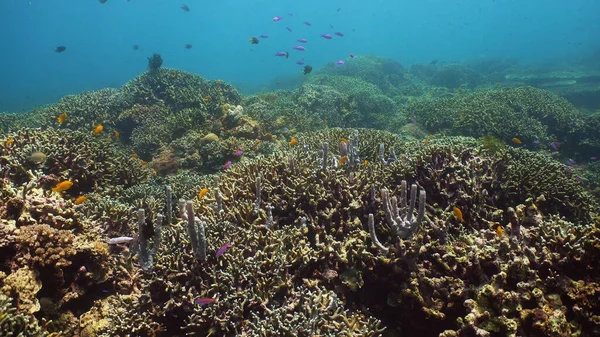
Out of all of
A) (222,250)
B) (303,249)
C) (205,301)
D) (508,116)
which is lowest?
(205,301)

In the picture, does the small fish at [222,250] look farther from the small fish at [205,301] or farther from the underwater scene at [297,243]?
the small fish at [205,301]

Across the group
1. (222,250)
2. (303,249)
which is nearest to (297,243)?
(303,249)

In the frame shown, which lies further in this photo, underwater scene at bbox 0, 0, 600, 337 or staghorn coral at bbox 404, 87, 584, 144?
staghorn coral at bbox 404, 87, 584, 144

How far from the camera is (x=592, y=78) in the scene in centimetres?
2452

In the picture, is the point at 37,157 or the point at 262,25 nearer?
the point at 37,157

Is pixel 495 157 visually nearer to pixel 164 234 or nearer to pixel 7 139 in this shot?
pixel 164 234

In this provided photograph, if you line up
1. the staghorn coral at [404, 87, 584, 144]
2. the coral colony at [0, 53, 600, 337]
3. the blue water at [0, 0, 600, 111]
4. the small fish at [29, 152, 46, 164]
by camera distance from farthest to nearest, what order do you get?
the blue water at [0, 0, 600, 111] → the staghorn coral at [404, 87, 584, 144] → the small fish at [29, 152, 46, 164] → the coral colony at [0, 53, 600, 337]

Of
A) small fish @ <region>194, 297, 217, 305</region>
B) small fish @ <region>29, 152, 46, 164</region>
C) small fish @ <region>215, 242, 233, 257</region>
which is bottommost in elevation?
small fish @ <region>194, 297, 217, 305</region>

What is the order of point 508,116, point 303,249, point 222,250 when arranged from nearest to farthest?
point 222,250 → point 303,249 → point 508,116

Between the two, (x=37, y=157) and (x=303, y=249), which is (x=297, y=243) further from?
(x=37, y=157)

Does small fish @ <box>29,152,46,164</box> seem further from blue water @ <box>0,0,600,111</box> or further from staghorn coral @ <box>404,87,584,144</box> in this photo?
blue water @ <box>0,0,600,111</box>

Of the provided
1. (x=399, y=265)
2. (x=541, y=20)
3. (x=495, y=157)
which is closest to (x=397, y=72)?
(x=495, y=157)

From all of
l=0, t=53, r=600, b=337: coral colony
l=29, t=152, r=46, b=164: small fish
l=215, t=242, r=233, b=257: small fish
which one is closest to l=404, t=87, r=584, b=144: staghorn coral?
Answer: l=0, t=53, r=600, b=337: coral colony

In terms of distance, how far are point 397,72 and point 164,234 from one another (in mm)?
33201
